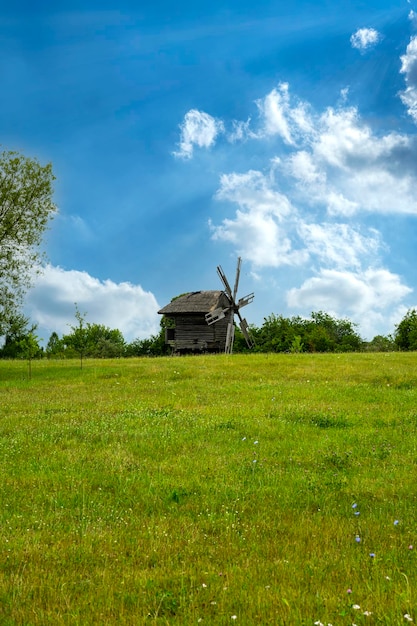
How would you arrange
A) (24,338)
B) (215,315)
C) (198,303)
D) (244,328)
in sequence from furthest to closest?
1. (244,328)
2. (198,303)
3. (215,315)
4. (24,338)

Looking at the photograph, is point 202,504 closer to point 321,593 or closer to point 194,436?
point 321,593

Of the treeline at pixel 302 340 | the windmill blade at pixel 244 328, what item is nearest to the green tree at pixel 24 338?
the treeline at pixel 302 340

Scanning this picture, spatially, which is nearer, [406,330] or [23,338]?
[23,338]

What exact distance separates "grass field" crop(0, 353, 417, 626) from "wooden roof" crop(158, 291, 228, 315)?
41.0 meters

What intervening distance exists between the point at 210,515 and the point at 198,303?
52526mm

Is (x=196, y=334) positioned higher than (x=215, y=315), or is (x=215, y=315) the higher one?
(x=215, y=315)

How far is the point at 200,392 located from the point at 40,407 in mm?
6427

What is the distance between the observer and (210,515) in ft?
24.8

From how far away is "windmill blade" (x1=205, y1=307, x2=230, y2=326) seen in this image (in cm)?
5762

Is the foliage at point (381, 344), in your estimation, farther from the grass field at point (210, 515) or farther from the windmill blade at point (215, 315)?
the grass field at point (210, 515)

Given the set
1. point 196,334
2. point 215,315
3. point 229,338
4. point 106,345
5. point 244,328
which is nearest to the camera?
point 215,315

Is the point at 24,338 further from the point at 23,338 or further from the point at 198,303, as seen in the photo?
the point at 198,303

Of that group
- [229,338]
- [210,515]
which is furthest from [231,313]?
[210,515]

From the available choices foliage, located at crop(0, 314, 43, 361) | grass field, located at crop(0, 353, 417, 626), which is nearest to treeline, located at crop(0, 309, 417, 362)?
foliage, located at crop(0, 314, 43, 361)
